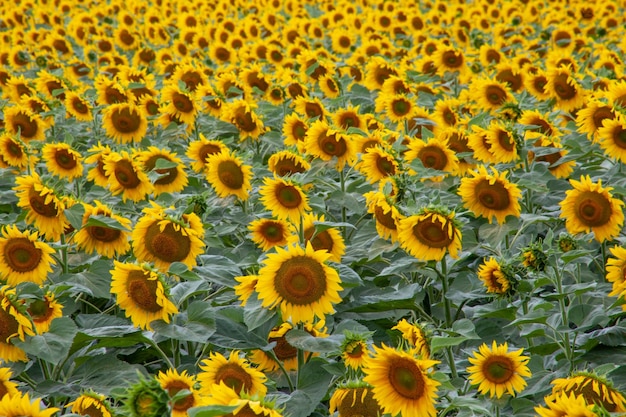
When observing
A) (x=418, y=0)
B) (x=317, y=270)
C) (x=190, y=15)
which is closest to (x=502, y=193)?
(x=317, y=270)

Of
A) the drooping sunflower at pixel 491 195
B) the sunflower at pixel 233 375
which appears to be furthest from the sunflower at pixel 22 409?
the drooping sunflower at pixel 491 195

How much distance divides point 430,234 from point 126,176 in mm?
1762

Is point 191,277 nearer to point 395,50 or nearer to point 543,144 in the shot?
point 543,144

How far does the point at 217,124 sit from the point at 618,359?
3139 millimetres

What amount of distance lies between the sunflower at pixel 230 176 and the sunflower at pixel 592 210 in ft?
5.07

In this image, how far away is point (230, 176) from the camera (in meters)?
3.93

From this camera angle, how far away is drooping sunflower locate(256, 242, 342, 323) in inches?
107

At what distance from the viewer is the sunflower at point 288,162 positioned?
4.06 meters

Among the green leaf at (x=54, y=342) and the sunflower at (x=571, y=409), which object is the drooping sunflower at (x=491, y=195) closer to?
the sunflower at (x=571, y=409)

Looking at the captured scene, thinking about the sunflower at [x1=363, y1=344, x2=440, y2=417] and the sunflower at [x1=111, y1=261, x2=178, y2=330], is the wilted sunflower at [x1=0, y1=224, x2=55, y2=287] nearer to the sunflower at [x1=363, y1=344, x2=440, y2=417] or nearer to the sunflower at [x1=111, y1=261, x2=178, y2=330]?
the sunflower at [x1=111, y1=261, x2=178, y2=330]

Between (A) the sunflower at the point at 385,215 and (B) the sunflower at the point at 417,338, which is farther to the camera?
(A) the sunflower at the point at 385,215

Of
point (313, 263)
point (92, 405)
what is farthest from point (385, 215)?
point (92, 405)

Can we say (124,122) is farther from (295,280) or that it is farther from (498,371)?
Answer: (498,371)

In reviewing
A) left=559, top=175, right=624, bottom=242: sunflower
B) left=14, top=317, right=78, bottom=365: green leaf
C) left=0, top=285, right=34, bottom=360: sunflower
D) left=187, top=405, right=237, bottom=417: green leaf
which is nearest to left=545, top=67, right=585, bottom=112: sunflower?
left=559, top=175, right=624, bottom=242: sunflower
